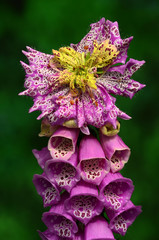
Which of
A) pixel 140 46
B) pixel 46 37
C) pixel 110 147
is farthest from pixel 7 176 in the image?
pixel 110 147

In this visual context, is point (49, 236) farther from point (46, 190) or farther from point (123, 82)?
point (123, 82)

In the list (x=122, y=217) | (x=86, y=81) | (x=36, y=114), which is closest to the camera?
(x=86, y=81)

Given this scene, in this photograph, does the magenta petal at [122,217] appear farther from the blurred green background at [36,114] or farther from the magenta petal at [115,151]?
the blurred green background at [36,114]

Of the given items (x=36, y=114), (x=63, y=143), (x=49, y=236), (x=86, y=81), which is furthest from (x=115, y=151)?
(x=36, y=114)

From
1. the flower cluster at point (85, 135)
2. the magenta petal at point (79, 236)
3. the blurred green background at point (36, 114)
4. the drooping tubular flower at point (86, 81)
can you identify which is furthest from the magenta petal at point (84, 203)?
the blurred green background at point (36, 114)

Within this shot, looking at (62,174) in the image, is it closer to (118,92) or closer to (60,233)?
(60,233)
